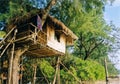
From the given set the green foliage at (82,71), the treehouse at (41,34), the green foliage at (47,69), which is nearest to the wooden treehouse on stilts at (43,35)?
the treehouse at (41,34)

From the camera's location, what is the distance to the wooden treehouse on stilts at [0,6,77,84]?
20031 millimetres

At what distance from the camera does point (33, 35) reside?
19391mm

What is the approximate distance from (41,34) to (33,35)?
1.65m

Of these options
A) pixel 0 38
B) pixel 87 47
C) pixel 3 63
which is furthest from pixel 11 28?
pixel 87 47

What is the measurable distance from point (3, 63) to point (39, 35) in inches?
262

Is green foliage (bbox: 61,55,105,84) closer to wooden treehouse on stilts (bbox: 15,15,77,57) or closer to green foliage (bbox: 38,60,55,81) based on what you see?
green foliage (bbox: 38,60,55,81)

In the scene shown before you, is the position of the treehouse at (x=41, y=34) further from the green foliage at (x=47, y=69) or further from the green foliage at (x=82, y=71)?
the green foliage at (x=82, y=71)

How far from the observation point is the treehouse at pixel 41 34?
20062mm

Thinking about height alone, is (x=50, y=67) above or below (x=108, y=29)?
below

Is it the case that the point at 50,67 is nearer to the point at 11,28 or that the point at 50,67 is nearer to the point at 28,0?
the point at 28,0

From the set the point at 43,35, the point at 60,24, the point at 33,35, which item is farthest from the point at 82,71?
the point at 33,35

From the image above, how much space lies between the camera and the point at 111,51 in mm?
40344

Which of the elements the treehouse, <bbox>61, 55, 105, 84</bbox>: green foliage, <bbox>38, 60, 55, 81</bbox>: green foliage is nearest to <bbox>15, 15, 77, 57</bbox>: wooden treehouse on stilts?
the treehouse

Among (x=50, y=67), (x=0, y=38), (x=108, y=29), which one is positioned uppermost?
(x=108, y=29)
